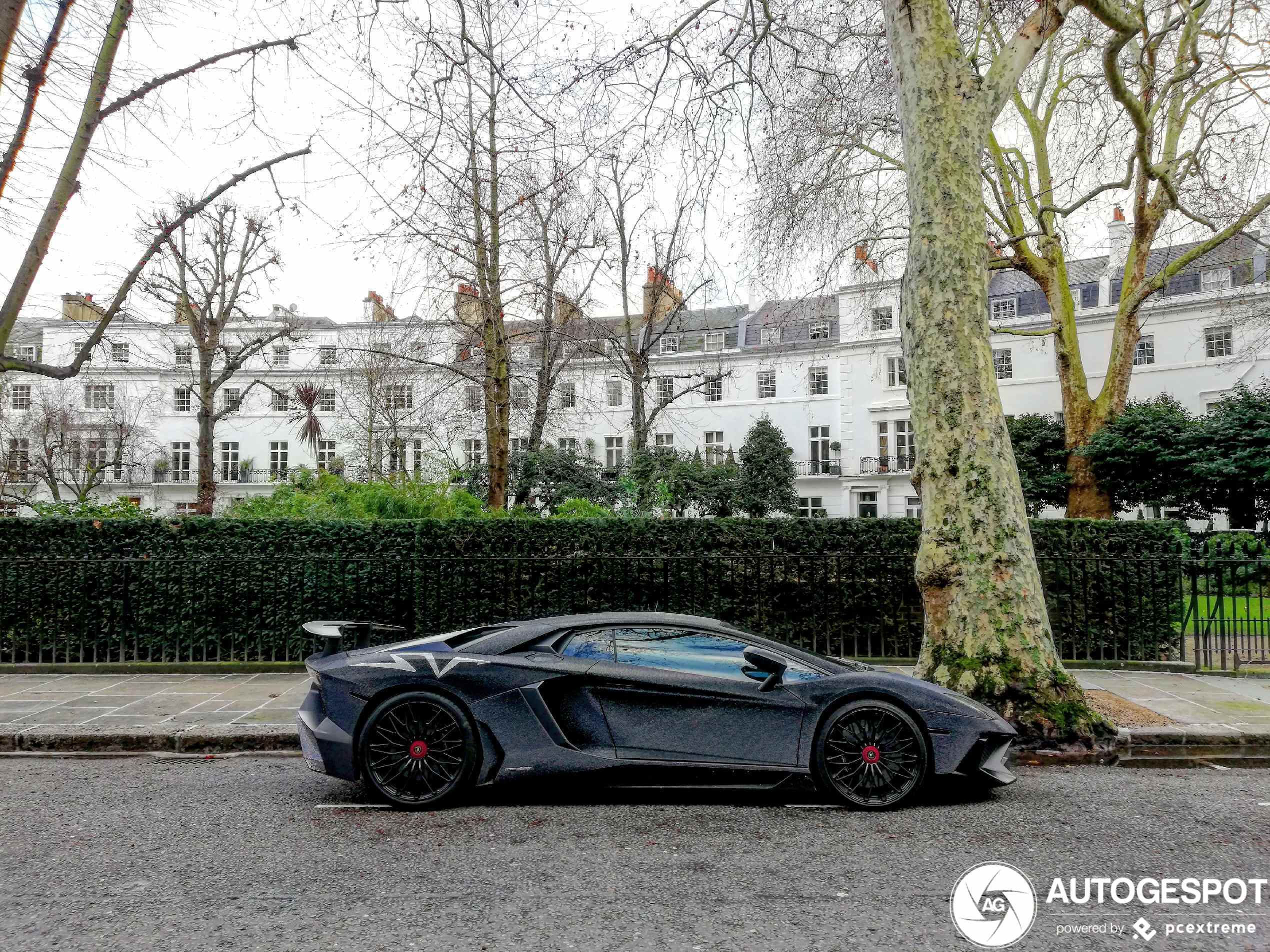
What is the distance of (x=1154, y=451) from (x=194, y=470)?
54.6m

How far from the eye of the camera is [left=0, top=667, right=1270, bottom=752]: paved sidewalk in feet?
22.0

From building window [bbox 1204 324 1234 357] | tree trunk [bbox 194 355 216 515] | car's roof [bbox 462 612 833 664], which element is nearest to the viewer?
car's roof [bbox 462 612 833 664]

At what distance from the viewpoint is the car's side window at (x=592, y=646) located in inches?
201

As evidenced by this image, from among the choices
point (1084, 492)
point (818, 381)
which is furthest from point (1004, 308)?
point (1084, 492)

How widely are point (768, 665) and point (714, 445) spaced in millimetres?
45628

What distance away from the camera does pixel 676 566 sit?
10.2 metres

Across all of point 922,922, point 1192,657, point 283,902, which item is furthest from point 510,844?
point 1192,657

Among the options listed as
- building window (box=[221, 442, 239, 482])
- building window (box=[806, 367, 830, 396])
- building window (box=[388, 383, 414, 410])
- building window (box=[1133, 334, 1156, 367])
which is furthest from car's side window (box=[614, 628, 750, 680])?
building window (box=[221, 442, 239, 482])

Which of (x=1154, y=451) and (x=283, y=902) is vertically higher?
(x=1154, y=451)

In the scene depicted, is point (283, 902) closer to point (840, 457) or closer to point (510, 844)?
point (510, 844)

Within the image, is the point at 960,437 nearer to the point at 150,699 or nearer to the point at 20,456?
the point at 150,699

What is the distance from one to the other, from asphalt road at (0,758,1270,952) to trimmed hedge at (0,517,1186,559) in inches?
175

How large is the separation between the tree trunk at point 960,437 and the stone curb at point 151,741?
556cm

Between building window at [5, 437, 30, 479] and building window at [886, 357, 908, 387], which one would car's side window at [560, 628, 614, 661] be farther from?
building window at [886, 357, 908, 387]
